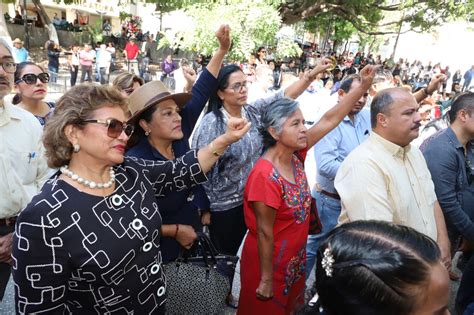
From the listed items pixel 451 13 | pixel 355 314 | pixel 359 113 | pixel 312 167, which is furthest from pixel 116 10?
pixel 355 314

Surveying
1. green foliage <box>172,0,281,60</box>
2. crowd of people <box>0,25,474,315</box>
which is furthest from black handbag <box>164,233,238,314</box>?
green foliage <box>172,0,281,60</box>

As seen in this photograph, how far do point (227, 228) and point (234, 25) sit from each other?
5.88 m

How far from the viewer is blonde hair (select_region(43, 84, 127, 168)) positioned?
5.26 feet

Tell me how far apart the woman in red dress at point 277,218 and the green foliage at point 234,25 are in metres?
5.54

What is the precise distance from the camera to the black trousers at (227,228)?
3033 millimetres

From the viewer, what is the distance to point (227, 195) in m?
2.99

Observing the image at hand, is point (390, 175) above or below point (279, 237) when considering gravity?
above

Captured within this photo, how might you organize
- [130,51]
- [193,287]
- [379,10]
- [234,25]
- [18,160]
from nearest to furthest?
[193,287] → [18,160] → [234,25] → [130,51] → [379,10]

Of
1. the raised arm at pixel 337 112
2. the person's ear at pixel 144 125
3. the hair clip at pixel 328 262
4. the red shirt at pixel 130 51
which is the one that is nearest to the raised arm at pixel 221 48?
the person's ear at pixel 144 125

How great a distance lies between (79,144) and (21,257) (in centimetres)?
50

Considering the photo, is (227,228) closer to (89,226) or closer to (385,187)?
(385,187)

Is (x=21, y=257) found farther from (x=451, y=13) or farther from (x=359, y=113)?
(x=451, y=13)

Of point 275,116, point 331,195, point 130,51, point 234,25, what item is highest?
point 234,25

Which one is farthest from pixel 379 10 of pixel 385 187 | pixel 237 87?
pixel 385 187
